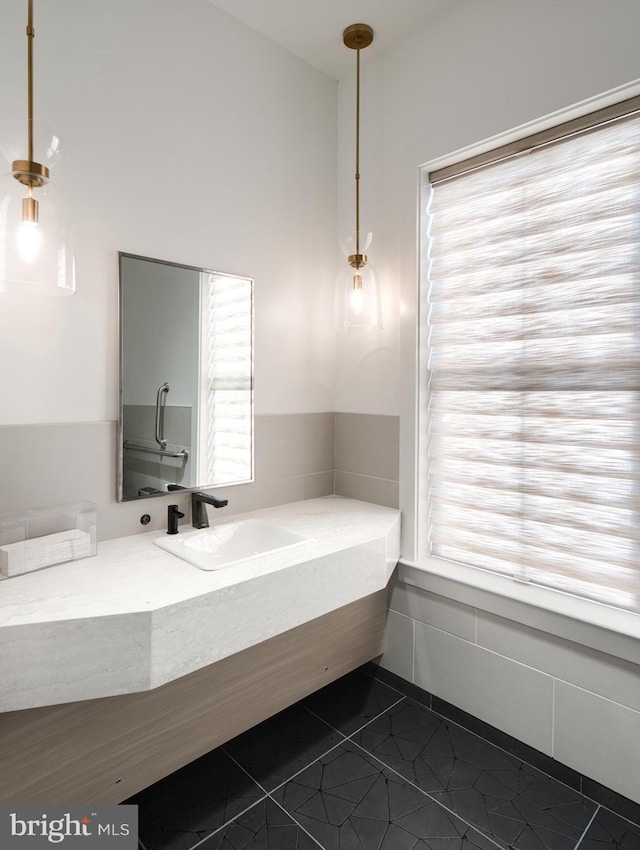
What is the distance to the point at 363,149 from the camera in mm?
2379

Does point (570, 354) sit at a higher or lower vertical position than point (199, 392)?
higher

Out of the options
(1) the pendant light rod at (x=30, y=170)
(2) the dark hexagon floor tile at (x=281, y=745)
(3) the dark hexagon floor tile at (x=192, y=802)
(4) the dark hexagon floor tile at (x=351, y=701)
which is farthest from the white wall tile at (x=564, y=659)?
(1) the pendant light rod at (x=30, y=170)

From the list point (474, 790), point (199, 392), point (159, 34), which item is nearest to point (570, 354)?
point (199, 392)

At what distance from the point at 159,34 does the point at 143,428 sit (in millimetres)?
1447

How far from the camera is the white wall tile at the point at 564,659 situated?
1.58 m

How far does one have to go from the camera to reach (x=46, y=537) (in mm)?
1499

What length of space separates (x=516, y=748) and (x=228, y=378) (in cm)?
179

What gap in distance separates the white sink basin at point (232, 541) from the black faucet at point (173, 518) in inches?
0.9

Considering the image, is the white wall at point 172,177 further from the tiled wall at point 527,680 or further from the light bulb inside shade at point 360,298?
→ the tiled wall at point 527,680

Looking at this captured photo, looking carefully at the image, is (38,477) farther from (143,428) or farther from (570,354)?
(570,354)

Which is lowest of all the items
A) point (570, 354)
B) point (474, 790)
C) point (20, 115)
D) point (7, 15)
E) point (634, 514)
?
point (474, 790)

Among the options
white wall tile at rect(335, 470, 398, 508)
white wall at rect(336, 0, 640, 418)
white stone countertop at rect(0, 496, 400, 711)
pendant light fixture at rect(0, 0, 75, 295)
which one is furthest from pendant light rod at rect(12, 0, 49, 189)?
white wall tile at rect(335, 470, 398, 508)

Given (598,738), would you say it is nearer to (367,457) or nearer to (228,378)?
(367,457)
